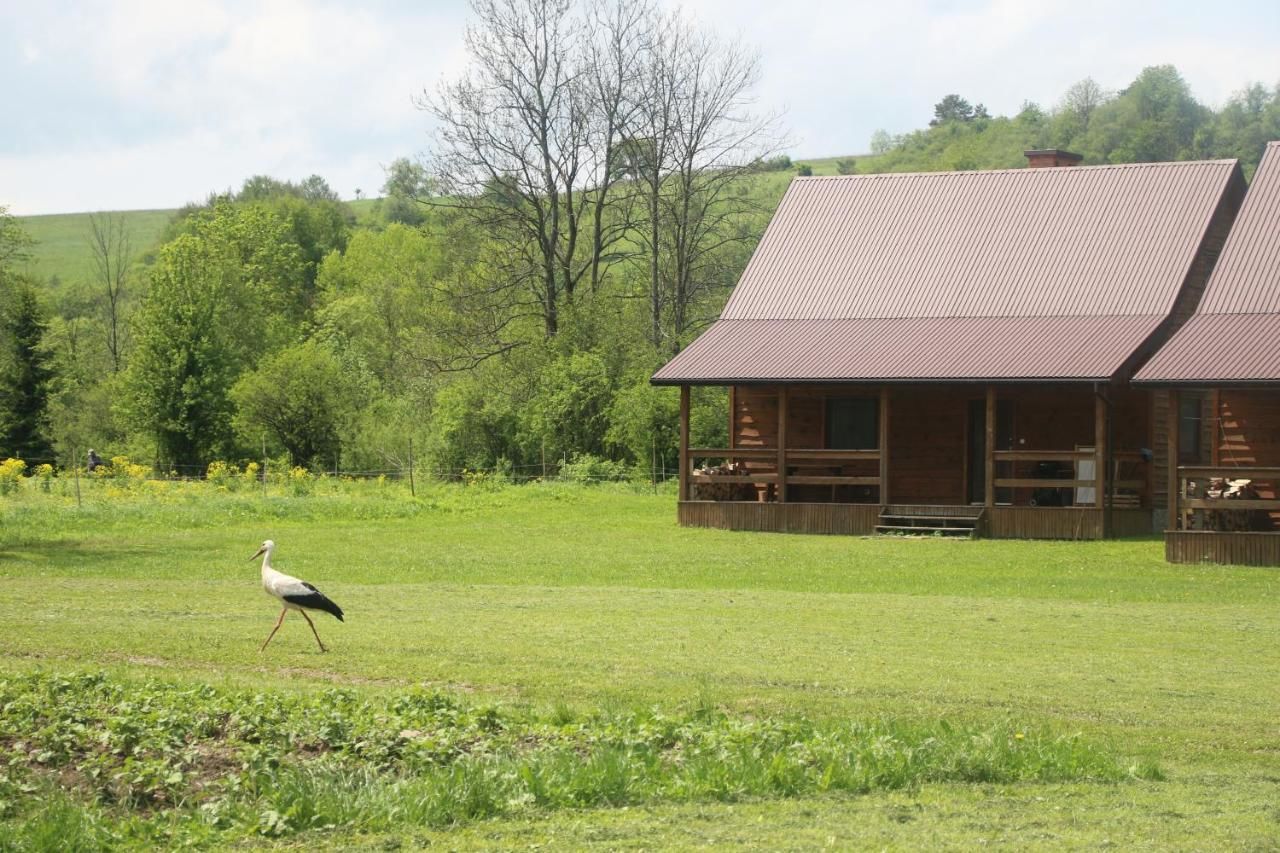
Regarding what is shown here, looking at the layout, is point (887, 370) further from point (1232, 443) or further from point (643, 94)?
point (643, 94)

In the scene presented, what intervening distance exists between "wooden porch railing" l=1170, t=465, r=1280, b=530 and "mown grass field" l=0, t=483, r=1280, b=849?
1220 millimetres

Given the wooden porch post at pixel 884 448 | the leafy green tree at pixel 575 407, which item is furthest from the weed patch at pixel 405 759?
the leafy green tree at pixel 575 407

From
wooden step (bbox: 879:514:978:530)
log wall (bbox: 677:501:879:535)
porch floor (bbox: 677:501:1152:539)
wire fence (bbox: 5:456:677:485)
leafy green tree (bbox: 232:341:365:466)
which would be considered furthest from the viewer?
leafy green tree (bbox: 232:341:365:466)

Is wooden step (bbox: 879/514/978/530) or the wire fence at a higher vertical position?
the wire fence

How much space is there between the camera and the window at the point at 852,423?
107 ft

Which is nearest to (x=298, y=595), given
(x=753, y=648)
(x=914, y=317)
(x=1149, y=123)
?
(x=753, y=648)

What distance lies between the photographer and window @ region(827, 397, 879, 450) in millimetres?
32469

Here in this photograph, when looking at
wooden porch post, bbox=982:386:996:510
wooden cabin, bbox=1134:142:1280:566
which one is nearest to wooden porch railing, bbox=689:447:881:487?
wooden porch post, bbox=982:386:996:510

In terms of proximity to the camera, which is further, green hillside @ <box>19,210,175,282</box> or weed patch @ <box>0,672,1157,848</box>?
green hillside @ <box>19,210,175,282</box>

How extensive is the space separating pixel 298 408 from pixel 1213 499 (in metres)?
39.7

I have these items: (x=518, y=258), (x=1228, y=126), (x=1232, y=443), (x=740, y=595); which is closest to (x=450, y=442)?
(x=518, y=258)

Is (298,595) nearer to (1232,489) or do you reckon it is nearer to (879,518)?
(1232,489)

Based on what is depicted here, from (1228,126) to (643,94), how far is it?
186ft

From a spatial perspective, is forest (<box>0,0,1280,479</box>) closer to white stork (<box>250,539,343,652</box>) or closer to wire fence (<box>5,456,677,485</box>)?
wire fence (<box>5,456,677,485</box>)
